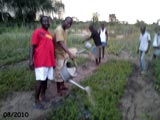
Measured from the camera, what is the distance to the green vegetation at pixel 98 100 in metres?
6.69

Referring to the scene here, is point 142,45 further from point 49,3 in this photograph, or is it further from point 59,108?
point 49,3

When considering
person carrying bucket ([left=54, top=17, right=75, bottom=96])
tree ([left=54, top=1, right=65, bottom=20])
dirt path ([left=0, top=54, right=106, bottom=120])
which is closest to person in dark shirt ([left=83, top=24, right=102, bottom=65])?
dirt path ([left=0, top=54, right=106, bottom=120])

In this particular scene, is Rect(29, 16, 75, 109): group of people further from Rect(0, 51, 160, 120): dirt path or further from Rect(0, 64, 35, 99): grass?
Rect(0, 64, 35, 99): grass

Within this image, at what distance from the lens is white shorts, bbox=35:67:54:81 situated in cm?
639

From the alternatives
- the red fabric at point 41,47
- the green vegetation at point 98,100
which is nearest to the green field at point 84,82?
the green vegetation at point 98,100

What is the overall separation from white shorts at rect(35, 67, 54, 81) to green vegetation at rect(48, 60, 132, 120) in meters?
0.76

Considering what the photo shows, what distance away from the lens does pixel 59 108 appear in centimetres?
680

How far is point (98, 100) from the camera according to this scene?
732 centimetres

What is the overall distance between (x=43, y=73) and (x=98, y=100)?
161 cm

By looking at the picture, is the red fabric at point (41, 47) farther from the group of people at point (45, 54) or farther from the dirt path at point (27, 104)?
the dirt path at point (27, 104)

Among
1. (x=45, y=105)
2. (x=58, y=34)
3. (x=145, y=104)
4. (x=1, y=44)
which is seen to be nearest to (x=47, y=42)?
(x=58, y=34)

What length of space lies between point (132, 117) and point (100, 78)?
2118mm

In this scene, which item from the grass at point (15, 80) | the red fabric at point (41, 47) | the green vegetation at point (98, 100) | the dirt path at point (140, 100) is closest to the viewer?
the red fabric at point (41, 47)

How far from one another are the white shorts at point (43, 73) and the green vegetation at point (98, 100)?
30.1 inches
